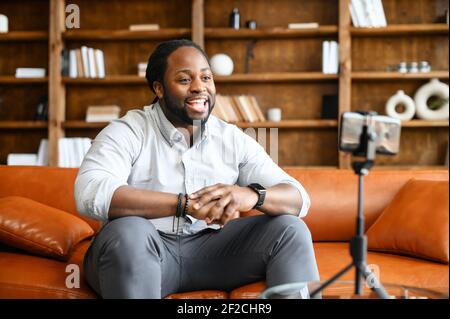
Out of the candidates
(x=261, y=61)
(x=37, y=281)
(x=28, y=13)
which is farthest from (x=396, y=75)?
(x=37, y=281)

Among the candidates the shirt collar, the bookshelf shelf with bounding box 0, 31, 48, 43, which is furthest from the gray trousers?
the bookshelf shelf with bounding box 0, 31, 48, 43

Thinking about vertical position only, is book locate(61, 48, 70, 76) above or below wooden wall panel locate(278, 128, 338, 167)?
above

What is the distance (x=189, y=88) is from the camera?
1.88 m

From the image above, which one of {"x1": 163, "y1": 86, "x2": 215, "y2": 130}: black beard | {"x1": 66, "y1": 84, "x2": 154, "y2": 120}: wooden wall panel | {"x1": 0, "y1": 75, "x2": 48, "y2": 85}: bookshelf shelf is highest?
{"x1": 0, "y1": 75, "x2": 48, "y2": 85}: bookshelf shelf

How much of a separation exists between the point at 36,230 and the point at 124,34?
7.75ft

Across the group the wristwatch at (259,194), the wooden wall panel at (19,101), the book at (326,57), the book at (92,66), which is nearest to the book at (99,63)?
the book at (92,66)

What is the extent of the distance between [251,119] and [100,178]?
2.50m

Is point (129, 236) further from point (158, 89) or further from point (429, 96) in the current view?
point (429, 96)

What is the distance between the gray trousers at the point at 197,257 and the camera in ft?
4.28

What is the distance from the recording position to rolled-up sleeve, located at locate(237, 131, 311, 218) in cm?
180

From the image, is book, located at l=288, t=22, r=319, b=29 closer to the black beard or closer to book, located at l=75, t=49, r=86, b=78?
book, located at l=75, t=49, r=86, b=78

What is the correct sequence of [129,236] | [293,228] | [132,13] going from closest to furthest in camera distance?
1. [129,236]
2. [293,228]
3. [132,13]

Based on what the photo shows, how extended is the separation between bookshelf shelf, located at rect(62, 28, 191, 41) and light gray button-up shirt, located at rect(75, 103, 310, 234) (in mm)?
2170

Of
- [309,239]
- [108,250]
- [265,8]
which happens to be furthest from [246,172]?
[265,8]
